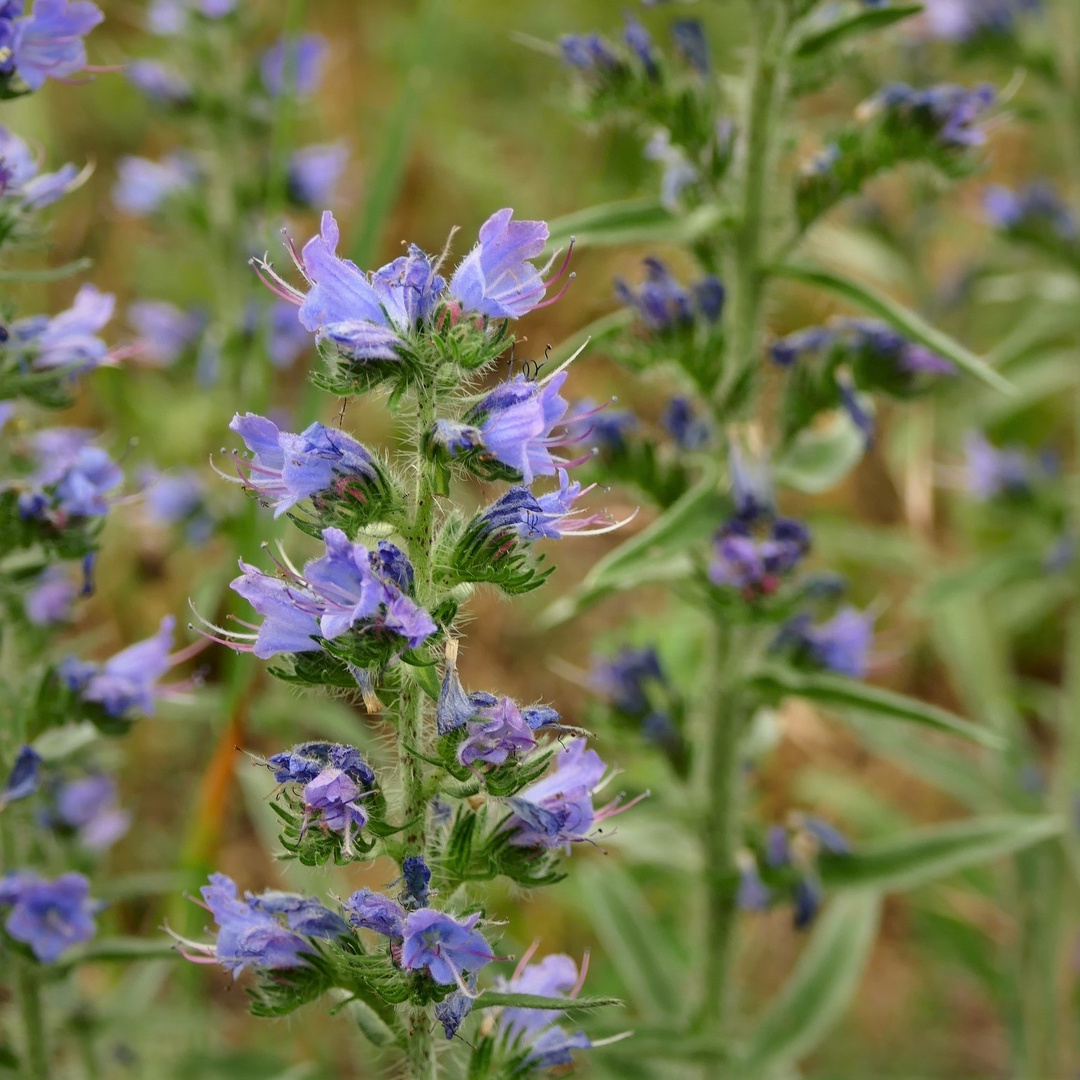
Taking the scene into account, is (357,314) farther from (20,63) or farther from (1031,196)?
(1031,196)

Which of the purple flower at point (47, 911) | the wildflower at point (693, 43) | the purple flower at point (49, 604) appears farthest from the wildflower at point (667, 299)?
the purple flower at point (47, 911)

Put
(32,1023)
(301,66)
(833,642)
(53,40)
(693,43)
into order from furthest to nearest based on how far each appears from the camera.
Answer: (301,66) → (833,642) → (693,43) → (32,1023) → (53,40)

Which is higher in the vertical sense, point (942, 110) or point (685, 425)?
point (942, 110)

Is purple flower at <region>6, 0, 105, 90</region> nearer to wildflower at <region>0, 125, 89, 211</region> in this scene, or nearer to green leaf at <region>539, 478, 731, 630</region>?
wildflower at <region>0, 125, 89, 211</region>

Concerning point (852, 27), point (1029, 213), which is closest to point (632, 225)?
point (852, 27)

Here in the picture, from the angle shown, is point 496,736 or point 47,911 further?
point 47,911


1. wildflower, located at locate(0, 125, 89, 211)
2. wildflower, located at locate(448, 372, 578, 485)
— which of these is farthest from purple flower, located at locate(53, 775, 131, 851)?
wildflower, located at locate(448, 372, 578, 485)

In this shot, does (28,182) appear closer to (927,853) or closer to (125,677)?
(125,677)
